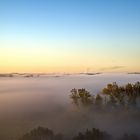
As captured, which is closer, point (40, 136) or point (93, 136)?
point (40, 136)

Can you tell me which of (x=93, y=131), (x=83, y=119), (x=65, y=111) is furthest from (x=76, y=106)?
(x=93, y=131)

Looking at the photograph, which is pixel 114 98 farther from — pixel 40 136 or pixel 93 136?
pixel 40 136

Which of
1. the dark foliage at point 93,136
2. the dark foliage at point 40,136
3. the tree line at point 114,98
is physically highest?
the tree line at point 114,98

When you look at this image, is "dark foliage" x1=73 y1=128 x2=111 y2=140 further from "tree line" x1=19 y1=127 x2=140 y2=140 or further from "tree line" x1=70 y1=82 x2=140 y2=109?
"tree line" x1=70 y1=82 x2=140 y2=109

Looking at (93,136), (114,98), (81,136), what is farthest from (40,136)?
(114,98)

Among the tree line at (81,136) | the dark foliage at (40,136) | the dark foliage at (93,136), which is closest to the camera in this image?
the dark foliage at (40,136)

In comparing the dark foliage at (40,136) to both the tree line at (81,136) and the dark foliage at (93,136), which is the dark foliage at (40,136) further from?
the dark foliage at (93,136)

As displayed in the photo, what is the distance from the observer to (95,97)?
85312 mm

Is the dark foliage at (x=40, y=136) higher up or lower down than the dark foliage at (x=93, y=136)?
higher up

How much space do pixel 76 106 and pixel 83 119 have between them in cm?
1097

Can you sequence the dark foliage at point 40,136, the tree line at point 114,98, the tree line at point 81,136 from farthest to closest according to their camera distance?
1. the tree line at point 114,98
2. the tree line at point 81,136
3. the dark foliage at point 40,136

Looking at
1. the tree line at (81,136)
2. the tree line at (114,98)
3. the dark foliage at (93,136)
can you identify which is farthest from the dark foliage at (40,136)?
the tree line at (114,98)

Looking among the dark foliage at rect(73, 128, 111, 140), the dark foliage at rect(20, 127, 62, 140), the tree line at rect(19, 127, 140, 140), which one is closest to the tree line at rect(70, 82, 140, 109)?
the dark foliage at rect(73, 128, 111, 140)

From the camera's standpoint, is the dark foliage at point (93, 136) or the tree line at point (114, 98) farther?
the tree line at point (114, 98)
